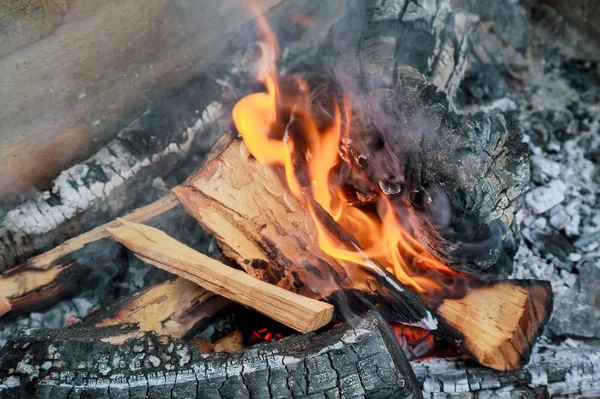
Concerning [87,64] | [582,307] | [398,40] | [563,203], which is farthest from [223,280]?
[563,203]

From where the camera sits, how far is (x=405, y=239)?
2.21 m

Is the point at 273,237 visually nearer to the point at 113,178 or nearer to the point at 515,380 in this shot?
the point at 113,178

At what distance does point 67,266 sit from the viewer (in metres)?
2.32

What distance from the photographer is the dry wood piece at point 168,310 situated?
2.04 metres

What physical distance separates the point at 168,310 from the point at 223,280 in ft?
0.97

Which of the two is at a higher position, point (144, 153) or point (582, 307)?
point (144, 153)

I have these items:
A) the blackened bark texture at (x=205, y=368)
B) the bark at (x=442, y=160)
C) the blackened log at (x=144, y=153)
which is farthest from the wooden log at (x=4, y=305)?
the bark at (x=442, y=160)

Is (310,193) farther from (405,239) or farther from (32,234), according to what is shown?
(32,234)

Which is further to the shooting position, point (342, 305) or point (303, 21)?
point (303, 21)

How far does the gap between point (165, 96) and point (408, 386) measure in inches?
74.3

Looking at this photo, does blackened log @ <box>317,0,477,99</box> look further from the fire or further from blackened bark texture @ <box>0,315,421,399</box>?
blackened bark texture @ <box>0,315,421,399</box>

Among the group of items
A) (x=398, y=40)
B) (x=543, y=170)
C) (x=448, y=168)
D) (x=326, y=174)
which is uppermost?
(x=398, y=40)

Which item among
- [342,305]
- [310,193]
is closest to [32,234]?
[310,193]

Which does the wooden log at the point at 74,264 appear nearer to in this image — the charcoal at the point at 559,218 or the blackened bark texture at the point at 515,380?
the blackened bark texture at the point at 515,380
